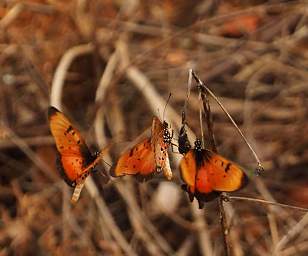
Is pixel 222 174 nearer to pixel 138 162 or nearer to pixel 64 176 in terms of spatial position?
pixel 138 162

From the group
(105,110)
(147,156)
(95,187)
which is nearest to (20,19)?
(105,110)

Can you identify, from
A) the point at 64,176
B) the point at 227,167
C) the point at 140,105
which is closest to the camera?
the point at 227,167

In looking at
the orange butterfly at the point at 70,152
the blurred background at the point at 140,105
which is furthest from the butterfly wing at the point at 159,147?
the blurred background at the point at 140,105

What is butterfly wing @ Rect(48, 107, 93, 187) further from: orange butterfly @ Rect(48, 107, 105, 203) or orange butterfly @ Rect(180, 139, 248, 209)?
orange butterfly @ Rect(180, 139, 248, 209)

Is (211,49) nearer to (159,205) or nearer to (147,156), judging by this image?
(159,205)

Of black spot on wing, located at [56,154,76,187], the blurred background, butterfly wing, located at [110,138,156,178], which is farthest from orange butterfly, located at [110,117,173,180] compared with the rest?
the blurred background

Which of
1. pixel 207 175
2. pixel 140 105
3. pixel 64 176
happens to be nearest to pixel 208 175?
pixel 207 175
